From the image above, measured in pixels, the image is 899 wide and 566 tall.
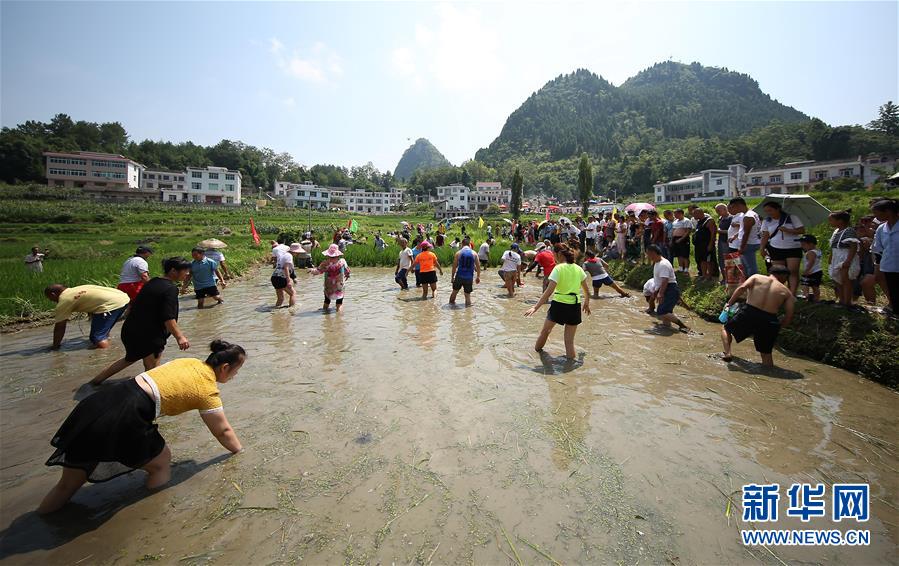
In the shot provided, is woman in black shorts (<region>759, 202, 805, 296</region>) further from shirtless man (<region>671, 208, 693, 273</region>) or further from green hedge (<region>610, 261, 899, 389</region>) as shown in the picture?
shirtless man (<region>671, 208, 693, 273</region>)

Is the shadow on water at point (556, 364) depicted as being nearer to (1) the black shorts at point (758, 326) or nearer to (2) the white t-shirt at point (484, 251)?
(1) the black shorts at point (758, 326)

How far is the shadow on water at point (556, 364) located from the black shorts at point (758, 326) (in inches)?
92.4

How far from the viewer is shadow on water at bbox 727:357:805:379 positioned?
19.2 ft

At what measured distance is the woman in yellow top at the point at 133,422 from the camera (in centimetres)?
297

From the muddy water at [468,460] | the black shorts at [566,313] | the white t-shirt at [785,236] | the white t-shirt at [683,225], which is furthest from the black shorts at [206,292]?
the white t-shirt at [785,236]

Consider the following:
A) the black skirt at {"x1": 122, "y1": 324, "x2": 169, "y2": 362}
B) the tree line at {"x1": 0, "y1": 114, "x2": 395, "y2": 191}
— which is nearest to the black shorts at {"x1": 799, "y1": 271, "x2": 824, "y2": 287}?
the black skirt at {"x1": 122, "y1": 324, "x2": 169, "y2": 362}

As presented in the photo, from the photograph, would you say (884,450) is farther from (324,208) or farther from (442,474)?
(324,208)

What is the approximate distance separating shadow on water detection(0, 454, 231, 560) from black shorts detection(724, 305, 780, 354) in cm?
721

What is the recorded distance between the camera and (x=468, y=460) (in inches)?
151

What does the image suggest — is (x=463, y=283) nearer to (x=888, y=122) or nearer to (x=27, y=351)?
A: (x=27, y=351)

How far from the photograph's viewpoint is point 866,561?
272cm

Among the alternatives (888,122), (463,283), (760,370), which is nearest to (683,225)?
(760,370)

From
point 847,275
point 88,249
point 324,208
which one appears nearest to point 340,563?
point 847,275

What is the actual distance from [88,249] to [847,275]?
3135 centimetres
